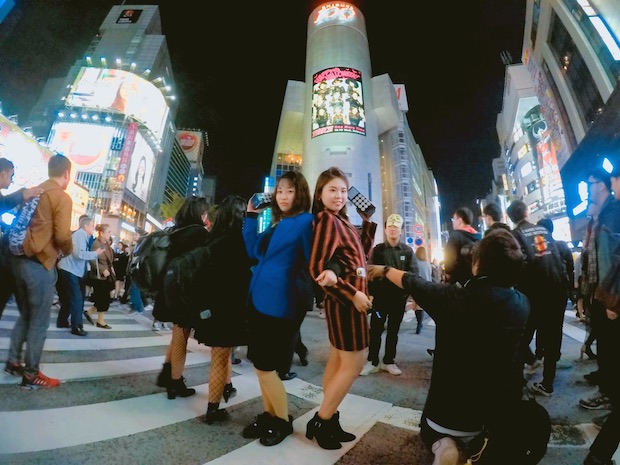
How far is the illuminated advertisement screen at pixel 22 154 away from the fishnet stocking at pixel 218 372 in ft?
79.7

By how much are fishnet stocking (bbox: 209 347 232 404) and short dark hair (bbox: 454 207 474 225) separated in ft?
10.4

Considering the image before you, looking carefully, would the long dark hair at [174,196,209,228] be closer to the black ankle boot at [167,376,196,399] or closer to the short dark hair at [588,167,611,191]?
the black ankle boot at [167,376,196,399]

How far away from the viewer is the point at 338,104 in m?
45.0

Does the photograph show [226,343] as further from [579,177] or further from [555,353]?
[579,177]

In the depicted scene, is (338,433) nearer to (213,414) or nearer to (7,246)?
(213,414)

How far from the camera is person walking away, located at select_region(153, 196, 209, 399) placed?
2.54 m

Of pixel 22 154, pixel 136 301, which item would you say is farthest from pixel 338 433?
pixel 22 154

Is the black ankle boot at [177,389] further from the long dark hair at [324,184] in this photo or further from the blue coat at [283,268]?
the long dark hair at [324,184]

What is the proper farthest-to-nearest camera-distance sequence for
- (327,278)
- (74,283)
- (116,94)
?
(116,94)
(74,283)
(327,278)

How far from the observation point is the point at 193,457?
168cm

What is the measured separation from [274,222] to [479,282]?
56.7 inches

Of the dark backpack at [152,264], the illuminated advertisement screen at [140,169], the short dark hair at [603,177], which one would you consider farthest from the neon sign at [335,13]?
the dark backpack at [152,264]

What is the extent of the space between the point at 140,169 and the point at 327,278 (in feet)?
176

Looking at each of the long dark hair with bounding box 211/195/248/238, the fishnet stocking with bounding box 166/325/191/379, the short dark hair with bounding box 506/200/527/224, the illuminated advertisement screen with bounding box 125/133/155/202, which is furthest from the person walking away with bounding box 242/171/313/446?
the illuminated advertisement screen with bounding box 125/133/155/202
